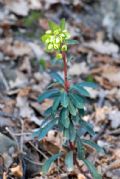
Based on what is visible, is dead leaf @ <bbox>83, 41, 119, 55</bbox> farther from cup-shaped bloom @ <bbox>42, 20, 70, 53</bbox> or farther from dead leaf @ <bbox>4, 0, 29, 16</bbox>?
cup-shaped bloom @ <bbox>42, 20, 70, 53</bbox>

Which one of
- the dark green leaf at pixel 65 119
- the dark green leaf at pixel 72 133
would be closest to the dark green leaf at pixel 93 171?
the dark green leaf at pixel 72 133

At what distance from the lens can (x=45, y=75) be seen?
12.6 ft

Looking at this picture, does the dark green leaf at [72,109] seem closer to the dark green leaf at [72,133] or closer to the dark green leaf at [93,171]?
the dark green leaf at [72,133]

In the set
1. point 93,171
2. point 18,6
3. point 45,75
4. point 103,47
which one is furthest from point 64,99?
point 18,6

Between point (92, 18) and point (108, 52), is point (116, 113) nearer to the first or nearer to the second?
point (108, 52)

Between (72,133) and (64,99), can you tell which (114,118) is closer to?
(72,133)

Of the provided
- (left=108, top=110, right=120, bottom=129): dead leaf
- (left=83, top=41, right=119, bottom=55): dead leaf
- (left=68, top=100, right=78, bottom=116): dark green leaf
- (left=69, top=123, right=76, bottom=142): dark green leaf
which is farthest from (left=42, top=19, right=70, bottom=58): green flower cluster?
(left=83, top=41, right=119, bottom=55): dead leaf

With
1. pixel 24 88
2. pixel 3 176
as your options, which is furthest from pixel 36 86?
pixel 3 176

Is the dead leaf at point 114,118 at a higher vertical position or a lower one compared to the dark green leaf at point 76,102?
lower

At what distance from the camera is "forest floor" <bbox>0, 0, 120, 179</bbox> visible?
2.83 metres

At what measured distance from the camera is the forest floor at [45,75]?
9.30ft

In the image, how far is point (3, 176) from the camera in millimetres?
2604

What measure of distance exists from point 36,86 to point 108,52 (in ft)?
3.41

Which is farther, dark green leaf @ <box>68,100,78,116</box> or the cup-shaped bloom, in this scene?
dark green leaf @ <box>68,100,78,116</box>
